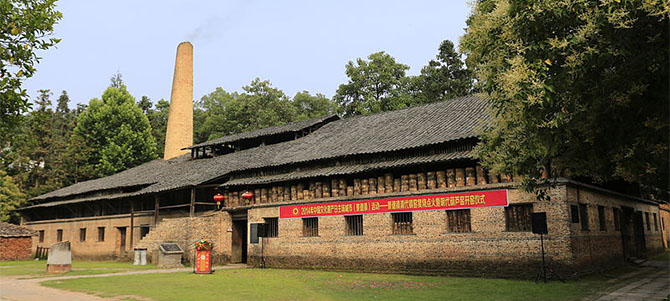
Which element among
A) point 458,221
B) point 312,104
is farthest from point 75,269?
point 312,104

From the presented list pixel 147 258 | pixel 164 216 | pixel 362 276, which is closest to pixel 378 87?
pixel 164 216

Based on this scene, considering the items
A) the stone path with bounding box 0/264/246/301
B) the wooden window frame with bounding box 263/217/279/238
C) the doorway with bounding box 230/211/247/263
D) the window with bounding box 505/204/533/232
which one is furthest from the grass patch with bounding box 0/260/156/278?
the window with bounding box 505/204/533/232

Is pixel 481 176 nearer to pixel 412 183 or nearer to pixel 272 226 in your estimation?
pixel 412 183

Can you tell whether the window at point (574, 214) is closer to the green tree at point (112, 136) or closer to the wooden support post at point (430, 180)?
the wooden support post at point (430, 180)

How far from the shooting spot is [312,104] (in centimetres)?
6781

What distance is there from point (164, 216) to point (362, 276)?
57.5ft

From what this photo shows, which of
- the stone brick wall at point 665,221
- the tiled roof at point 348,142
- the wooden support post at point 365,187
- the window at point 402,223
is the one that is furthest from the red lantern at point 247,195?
the stone brick wall at point 665,221

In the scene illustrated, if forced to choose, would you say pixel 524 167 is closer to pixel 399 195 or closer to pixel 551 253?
pixel 551 253

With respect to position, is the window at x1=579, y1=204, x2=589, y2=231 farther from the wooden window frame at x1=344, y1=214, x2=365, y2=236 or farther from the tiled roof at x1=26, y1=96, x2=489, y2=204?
the wooden window frame at x1=344, y1=214, x2=365, y2=236

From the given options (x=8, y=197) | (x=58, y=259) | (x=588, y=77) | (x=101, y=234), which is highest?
(x=8, y=197)

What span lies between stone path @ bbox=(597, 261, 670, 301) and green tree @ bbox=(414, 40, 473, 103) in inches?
1215

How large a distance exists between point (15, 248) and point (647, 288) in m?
37.5

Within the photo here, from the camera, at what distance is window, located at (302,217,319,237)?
21.3 metres

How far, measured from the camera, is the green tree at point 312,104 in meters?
66.6
